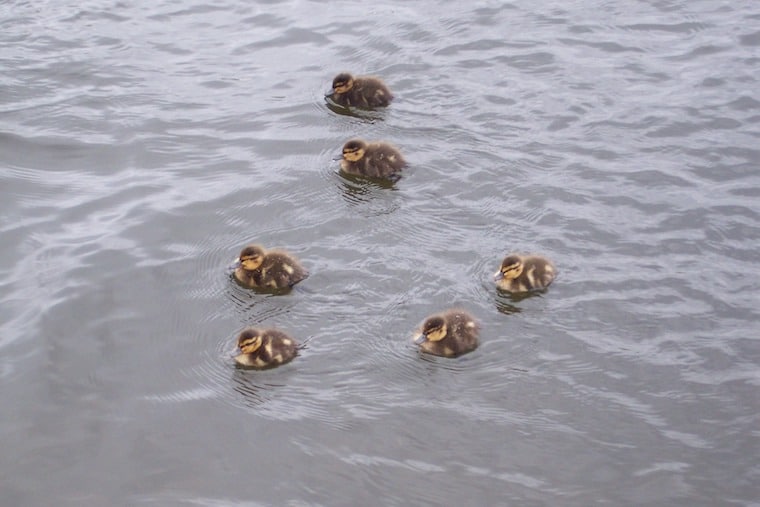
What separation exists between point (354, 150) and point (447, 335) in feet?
6.25

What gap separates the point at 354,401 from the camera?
4543mm

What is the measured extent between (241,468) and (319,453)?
0.32m

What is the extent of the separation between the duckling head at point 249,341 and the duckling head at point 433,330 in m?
0.73

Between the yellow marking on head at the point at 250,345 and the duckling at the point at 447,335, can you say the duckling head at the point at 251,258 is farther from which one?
the duckling at the point at 447,335

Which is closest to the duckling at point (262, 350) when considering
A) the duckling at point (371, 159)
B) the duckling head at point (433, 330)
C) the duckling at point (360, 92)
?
the duckling head at point (433, 330)

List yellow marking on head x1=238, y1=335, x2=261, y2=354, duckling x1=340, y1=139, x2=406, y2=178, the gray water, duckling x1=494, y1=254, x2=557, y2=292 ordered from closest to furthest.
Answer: the gray water < yellow marking on head x1=238, y1=335, x2=261, y2=354 < duckling x1=494, y1=254, x2=557, y2=292 < duckling x1=340, y1=139, x2=406, y2=178

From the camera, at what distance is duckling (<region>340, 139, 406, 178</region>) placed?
6.27m

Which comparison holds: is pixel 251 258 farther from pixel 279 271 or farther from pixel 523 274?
pixel 523 274

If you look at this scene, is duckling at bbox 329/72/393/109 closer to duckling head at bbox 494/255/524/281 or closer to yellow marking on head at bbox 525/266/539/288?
duckling head at bbox 494/255/524/281

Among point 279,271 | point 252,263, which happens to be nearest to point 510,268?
point 279,271

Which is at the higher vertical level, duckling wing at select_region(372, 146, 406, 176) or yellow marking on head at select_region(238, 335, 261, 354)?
duckling wing at select_region(372, 146, 406, 176)

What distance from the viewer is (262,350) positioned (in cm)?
473

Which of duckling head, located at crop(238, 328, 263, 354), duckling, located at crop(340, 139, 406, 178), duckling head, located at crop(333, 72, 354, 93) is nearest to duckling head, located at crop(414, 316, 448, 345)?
duckling head, located at crop(238, 328, 263, 354)

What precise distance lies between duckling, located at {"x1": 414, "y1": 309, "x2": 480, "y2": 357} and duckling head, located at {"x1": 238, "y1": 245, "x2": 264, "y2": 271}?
36.4 inches
